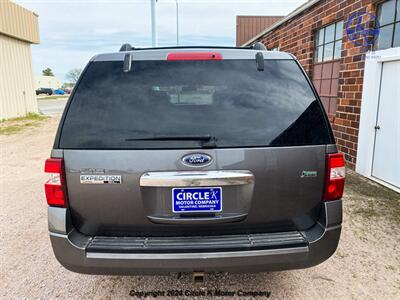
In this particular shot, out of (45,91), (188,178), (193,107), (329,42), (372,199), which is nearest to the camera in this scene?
(188,178)

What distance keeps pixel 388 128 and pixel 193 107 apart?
15.7ft

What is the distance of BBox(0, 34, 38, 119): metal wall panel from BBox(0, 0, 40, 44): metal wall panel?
1.29 ft

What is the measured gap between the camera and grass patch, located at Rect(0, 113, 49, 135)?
43.1ft

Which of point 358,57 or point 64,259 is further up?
point 358,57

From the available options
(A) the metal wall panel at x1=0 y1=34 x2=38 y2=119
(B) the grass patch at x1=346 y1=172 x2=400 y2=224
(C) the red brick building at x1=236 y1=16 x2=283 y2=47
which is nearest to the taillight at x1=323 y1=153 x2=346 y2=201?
(B) the grass patch at x1=346 y1=172 x2=400 y2=224

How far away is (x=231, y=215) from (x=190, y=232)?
0.96ft

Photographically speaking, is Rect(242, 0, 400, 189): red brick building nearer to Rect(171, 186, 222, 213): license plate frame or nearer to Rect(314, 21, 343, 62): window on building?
Rect(314, 21, 343, 62): window on building

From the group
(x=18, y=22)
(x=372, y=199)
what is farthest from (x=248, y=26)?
(x=372, y=199)

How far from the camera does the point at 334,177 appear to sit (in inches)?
81.8

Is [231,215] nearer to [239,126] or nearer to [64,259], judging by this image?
[239,126]

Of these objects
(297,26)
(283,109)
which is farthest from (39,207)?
(297,26)

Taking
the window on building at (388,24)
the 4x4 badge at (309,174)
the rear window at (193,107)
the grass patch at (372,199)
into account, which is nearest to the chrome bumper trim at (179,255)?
the 4x4 badge at (309,174)

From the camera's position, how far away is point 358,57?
6039mm

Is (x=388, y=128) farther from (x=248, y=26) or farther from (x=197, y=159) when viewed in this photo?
(x=248, y=26)
